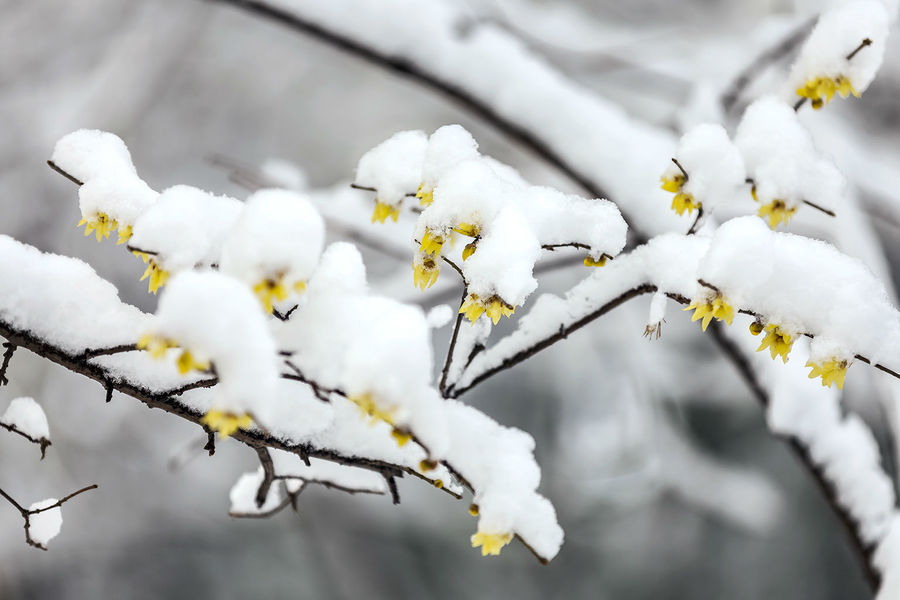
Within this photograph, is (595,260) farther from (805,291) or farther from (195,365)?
(195,365)

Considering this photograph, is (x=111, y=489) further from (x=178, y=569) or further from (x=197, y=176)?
(x=197, y=176)

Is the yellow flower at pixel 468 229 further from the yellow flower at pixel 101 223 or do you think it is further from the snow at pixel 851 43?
the snow at pixel 851 43

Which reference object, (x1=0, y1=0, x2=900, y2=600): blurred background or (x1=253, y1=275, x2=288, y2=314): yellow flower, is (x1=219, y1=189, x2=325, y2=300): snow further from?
(x1=0, y1=0, x2=900, y2=600): blurred background

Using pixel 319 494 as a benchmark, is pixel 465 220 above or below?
above

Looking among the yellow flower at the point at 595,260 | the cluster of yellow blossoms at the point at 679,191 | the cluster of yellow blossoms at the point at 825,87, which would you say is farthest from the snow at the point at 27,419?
the cluster of yellow blossoms at the point at 825,87

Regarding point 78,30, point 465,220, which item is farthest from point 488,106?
point 78,30

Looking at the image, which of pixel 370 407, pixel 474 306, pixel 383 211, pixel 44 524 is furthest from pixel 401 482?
pixel 370 407
